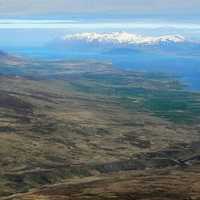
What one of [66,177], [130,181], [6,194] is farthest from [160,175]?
[6,194]

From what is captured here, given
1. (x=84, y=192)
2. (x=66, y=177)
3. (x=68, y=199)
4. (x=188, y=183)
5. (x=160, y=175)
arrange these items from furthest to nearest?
(x=66, y=177), (x=160, y=175), (x=188, y=183), (x=84, y=192), (x=68, y=199)

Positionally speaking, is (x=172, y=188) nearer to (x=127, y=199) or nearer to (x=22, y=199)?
(x=127, y=199)

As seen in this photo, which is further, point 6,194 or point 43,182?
point 43,182

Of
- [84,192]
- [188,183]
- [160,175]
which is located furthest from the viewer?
[160,175]

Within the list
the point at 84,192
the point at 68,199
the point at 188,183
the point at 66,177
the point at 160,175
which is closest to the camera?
the point at 68,199

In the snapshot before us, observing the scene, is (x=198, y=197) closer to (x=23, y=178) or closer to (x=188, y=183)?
(x=188, y=183)

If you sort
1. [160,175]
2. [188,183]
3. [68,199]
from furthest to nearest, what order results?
[160,175] → [188,183] → [68,199]

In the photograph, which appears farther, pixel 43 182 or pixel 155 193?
pixel 43 182

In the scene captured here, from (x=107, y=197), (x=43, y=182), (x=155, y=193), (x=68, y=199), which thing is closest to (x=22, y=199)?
(x=68, y=199)

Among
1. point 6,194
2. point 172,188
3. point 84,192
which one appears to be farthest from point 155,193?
point 6,194
